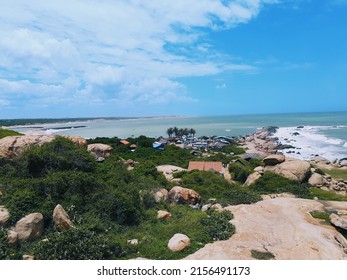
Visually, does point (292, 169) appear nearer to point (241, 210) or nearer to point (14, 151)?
point (241, 210)

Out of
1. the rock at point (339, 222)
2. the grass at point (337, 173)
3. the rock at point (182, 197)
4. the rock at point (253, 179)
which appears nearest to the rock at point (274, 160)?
the rock at point (253, 179)

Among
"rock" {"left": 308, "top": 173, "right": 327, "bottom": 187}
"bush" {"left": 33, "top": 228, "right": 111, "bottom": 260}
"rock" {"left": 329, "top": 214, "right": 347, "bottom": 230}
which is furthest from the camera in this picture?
"rock" {"left": 308, "top": 173, "right": 327, "bottom": 187}

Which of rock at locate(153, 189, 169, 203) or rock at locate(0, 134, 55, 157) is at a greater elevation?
rock at locate(0, 134, 55, 157)

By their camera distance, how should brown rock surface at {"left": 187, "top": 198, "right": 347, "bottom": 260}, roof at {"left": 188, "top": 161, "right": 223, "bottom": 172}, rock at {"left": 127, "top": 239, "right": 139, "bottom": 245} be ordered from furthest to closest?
roof at {"left": 188, "top": 161, "right": 223, "bottom": 172}, rock at {"left": 127, "top": 239, "right": 139, "bottom": 245}, brown rock surface at {"left": 187, "top": 198, "right": 347, "bottom": 260}

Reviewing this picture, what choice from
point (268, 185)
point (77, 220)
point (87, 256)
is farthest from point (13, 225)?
point (268, 185)

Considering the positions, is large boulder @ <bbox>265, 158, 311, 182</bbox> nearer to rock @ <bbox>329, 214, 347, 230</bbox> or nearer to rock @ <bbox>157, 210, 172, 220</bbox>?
rock @ <bbox>329, 214, 347, 230</bbox>

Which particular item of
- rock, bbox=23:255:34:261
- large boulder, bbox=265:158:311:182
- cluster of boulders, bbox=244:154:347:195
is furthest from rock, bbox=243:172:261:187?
rock, bbox=23:255:34:261

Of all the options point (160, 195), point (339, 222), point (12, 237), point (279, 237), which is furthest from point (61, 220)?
point (339, 222)

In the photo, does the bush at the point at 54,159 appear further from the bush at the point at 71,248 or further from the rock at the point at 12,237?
the bush at the point at 71,248
